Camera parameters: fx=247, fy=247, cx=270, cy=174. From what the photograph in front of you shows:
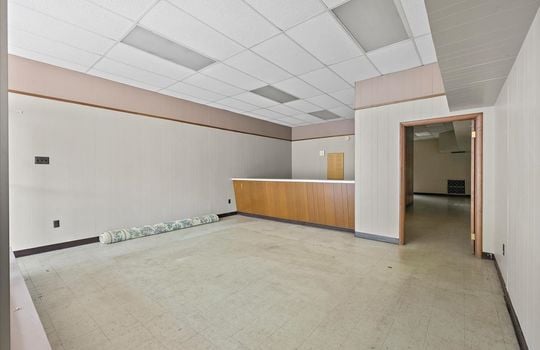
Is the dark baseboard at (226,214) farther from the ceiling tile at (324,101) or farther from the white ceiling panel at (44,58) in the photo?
the white ceiling panel at (44,58)

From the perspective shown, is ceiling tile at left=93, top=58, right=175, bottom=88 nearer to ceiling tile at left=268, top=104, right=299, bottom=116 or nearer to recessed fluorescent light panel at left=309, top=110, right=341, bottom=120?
ceiling tile at left=268, top=104, right=299, bottom=116

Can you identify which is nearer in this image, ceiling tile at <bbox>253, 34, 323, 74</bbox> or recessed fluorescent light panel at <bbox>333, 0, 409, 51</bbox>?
recessed fluorescent light panel at <bbox>333, 0, 409, 51</bbox>

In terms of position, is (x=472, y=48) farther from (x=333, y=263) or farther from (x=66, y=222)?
(x=66, y=222)

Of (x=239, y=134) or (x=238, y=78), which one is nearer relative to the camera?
(x=238, y=78)

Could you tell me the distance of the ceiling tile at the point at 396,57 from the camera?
3268mm

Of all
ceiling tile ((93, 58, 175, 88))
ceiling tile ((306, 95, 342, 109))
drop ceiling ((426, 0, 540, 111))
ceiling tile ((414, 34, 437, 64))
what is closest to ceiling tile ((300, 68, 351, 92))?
ceiling tile ((306, 95, 342, 109))

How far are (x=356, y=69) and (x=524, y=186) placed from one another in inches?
111

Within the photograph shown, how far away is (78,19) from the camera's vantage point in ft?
8.75

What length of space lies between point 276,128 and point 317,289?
242 inches

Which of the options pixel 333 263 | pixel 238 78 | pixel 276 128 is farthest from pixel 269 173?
pixel 333 263

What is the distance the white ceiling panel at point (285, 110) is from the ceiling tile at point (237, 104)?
51 cm

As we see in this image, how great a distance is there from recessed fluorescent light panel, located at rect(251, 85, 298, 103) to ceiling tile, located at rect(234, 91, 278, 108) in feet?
0.47

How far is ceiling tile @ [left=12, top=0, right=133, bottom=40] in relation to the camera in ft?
7.94

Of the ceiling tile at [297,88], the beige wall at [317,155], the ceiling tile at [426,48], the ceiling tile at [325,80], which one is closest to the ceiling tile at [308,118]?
the beige wall at [317,155]
